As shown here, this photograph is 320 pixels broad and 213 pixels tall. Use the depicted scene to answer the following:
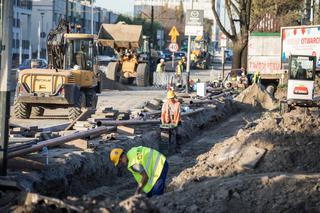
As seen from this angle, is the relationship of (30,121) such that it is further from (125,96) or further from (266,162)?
(125,96)

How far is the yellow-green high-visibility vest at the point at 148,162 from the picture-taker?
10492mm

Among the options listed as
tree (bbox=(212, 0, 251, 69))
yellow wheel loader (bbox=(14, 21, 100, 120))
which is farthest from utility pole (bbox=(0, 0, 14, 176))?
tree (bbox=(212, 0, 251, 69))

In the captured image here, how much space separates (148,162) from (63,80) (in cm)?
1325

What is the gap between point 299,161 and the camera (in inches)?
593

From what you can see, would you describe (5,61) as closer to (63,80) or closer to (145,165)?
(145,165)

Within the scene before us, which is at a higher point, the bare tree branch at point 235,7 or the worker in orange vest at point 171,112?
the bare tree branch at point 235,7

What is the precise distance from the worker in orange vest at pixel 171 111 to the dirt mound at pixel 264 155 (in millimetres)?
2414

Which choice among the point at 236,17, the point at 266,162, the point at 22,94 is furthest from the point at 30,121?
the point at 236,17

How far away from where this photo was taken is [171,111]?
19.3m

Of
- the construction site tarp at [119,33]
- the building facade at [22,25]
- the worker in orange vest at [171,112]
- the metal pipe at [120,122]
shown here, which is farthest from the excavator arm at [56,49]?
the building facade at [22,25]

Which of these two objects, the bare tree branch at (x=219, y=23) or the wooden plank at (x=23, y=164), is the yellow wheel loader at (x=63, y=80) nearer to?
the wooden plank at (x=23, y=164)

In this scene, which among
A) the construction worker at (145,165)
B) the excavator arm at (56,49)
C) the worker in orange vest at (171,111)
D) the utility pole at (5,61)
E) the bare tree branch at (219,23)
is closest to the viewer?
the construction worker at (145,165)

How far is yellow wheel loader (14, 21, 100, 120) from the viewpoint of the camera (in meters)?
23.5

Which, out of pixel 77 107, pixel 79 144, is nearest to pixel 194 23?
pixel 77 107
